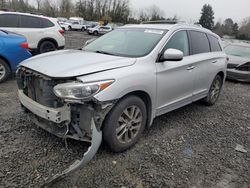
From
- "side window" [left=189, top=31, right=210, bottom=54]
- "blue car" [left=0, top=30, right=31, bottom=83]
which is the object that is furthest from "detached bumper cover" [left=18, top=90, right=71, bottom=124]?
"blue car" [left=0, top=30, right=31, bottom=83]

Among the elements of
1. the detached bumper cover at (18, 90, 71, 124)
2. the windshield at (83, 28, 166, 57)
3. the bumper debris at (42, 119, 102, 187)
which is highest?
the windshield at (83, 28, 166, 57)

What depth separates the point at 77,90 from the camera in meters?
2.50

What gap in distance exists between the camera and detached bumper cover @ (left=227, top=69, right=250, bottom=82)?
7891 mm

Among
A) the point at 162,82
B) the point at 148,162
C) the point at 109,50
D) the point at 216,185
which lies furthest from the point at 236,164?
the point at 109,50

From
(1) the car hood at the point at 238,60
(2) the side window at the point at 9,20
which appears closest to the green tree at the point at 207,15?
(1) the car hood at the point at 238,60

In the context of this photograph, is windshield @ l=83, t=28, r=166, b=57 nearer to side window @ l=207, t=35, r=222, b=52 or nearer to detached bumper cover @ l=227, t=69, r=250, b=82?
side window @ l=207, t=35, r=222, b=52

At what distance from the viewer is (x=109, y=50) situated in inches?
140

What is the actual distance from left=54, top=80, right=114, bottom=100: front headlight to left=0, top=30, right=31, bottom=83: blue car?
3655mm

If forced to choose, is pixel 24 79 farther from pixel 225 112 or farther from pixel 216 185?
pixel 225 112

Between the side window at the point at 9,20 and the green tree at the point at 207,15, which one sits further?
the green tree at the point at 207,15

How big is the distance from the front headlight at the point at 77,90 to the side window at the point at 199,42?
7.90ft

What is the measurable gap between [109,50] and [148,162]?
177 centimetres

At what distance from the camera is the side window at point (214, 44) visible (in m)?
4.96

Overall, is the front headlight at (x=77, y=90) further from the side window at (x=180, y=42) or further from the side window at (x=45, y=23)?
the side window at (x=45, y=23)
